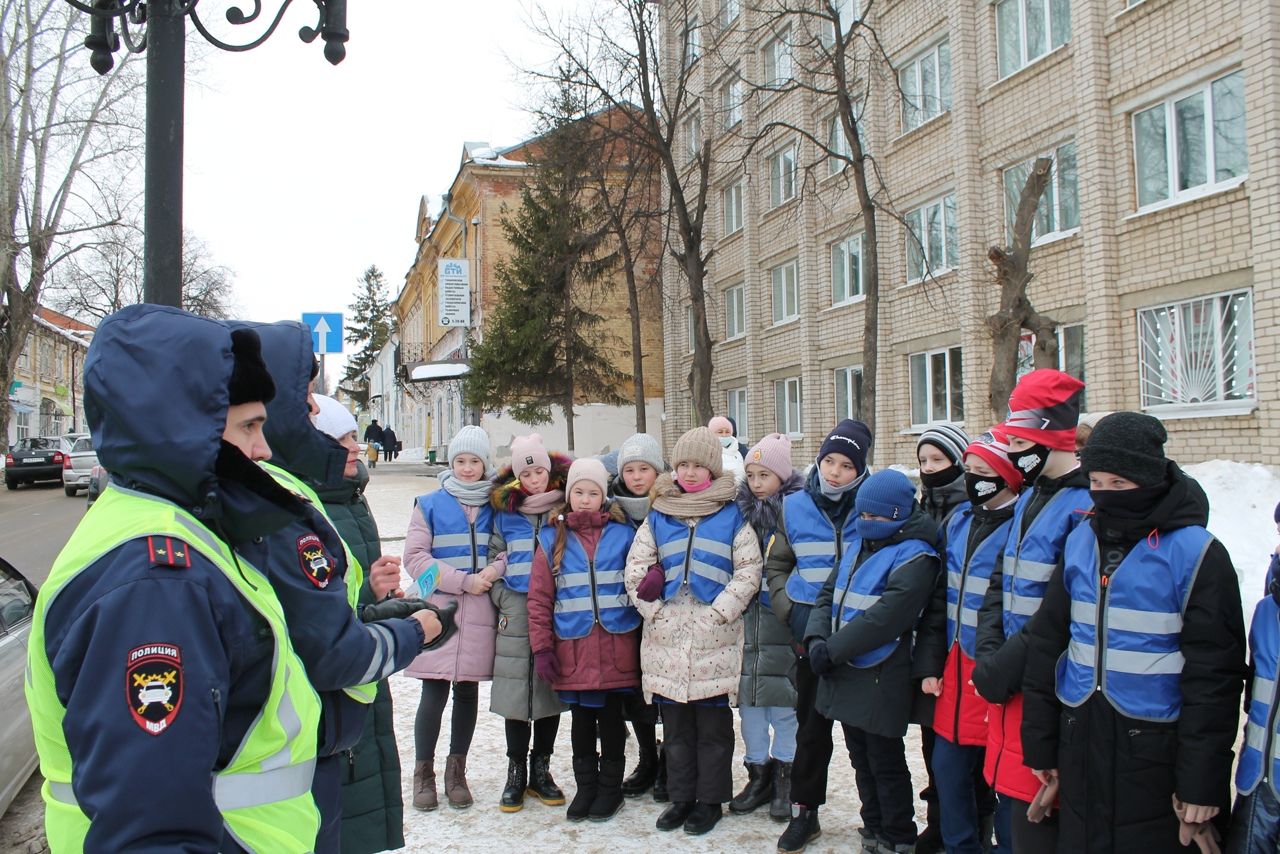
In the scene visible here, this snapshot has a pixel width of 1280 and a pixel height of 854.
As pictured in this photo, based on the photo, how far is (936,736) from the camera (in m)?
3.89

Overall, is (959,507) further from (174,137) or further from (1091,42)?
(1091,42)

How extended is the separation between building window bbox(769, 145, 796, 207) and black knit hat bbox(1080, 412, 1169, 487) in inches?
819

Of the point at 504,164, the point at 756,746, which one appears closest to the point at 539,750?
the point at 756,746

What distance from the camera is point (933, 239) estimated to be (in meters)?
18.1

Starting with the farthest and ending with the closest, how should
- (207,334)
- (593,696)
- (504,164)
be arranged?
(504,164), (593,696), (207,334)

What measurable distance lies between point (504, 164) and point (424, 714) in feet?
112

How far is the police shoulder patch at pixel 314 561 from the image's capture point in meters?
2.00

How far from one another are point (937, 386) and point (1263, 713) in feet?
53.2

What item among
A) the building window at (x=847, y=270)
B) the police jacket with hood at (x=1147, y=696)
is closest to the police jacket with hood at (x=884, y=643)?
the police jacket with hood at (x=1147, y=696)

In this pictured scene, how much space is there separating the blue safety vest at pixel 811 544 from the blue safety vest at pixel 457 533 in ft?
5.39

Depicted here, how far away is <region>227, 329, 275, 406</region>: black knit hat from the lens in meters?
1.74

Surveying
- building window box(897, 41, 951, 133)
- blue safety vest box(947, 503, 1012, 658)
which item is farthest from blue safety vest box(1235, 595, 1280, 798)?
building window box(897, 41, 951, 133)

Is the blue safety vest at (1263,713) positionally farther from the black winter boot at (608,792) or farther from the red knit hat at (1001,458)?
the black winter boot at (608,792)

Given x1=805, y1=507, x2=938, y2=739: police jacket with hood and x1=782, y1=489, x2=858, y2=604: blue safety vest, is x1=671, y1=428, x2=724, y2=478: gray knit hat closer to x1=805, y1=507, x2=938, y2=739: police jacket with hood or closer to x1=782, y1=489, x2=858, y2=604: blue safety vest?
x1=782, y1=489, x2=858, y2=604: blue safety vest
